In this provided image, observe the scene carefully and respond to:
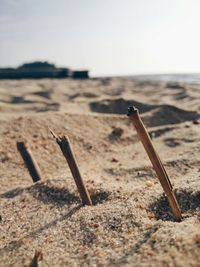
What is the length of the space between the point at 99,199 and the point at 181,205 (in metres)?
0.97

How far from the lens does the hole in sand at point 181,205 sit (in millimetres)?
3732

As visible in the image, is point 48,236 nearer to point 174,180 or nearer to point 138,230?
point 138,230

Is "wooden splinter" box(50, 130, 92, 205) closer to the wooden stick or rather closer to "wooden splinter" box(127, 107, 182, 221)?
"wooden splinter" box(127, 107, 182, 221)

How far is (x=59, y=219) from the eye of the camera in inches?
159

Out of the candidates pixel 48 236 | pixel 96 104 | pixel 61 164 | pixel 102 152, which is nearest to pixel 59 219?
pixel 48 236

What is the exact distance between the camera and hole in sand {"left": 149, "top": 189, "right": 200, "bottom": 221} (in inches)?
147

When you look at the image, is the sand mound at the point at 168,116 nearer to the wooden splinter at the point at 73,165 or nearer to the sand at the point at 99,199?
the sand at the point at 99,199

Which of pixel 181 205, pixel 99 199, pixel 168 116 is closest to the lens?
pixel 181 205

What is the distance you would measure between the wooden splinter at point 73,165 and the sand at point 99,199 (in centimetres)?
16

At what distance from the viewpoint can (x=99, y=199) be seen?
4395 mm

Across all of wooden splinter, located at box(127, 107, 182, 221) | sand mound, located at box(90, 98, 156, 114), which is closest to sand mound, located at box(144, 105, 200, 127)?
sand mound, located at box(90, 98, 156, 114)

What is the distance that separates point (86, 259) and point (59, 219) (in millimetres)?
936

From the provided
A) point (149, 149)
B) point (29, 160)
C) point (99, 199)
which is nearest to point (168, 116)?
point (29, 160)

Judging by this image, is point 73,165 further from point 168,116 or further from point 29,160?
point 168,116
